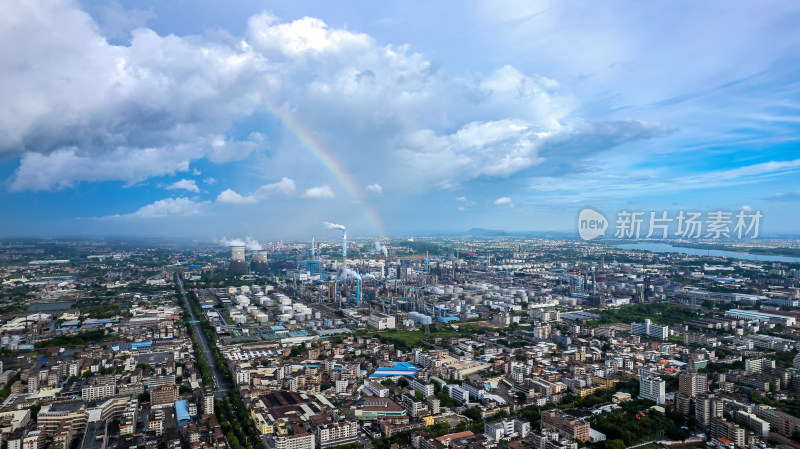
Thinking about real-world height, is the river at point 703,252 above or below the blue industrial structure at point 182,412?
above

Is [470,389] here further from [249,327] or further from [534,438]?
[249,327]

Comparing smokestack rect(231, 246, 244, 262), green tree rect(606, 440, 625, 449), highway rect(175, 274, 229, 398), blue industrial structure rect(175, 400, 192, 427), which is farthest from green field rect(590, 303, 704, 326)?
smokestack rect(231, 246, 244, 262)

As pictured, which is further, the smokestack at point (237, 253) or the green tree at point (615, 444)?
the smokestack at point (237, 253)

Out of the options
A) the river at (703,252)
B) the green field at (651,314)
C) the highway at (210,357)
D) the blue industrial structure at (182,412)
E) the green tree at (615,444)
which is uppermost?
the river at (703,252)

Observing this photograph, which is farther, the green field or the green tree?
the green field

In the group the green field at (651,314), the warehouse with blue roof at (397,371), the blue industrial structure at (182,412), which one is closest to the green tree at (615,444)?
the warehouse with blue roof at (397,371)

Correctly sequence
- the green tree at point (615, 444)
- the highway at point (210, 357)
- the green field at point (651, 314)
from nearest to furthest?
the green tree at point (615, 444), the highway at point (210, 357), the green field at point (651, 314)

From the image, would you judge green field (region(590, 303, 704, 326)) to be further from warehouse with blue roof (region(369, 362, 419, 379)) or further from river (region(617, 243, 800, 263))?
river (region(617, 243, 800, 263))

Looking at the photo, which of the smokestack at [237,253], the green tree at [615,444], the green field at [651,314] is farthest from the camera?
the smokestack at [237,253]

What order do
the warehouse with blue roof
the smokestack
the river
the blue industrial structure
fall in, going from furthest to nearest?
the smokestack → the river → the warehouse with blue roof → the blue industrial structure

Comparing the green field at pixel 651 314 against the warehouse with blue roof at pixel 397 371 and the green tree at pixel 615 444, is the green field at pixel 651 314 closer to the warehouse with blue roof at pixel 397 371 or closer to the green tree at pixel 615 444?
the warehouse with blue roof at pixel 397 371

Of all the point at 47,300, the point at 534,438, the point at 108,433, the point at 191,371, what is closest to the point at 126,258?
the point at 47,300
